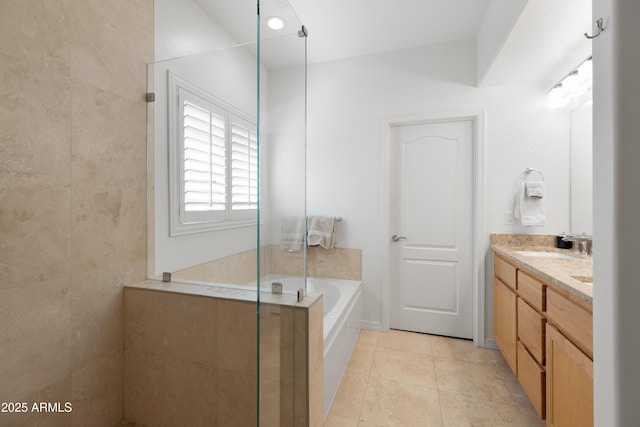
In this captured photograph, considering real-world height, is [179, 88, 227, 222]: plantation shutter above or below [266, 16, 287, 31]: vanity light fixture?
below

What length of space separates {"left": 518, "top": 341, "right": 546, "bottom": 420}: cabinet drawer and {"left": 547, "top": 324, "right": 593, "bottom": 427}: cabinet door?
7 centimetres

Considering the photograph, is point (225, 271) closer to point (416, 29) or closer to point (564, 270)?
point (564, 270)

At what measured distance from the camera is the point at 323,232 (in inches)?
108

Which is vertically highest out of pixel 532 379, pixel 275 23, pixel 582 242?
pixel 275 23

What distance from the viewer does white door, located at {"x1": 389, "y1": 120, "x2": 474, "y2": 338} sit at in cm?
254

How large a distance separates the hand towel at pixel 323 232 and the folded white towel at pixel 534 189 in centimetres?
164

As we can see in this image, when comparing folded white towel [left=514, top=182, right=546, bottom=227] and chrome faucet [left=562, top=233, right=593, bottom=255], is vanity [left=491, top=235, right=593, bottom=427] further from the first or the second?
folded white towel [left=514, top=182, right=546, bottom=227]

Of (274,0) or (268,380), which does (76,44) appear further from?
(268,380)

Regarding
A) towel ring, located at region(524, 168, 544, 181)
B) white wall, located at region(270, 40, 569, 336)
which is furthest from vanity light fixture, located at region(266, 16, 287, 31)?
towel ring, located at region(524, 168, 544, 181)

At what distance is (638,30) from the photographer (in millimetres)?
763

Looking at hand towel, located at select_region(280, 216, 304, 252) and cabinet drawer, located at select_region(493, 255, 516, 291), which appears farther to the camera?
cabinet drawer, located at select_region(493, 255, 516, 291)

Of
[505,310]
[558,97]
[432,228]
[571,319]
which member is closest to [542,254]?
[505,310]

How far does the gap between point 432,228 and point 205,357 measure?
217 cm

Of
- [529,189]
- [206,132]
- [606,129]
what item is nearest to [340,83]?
[206,132]
